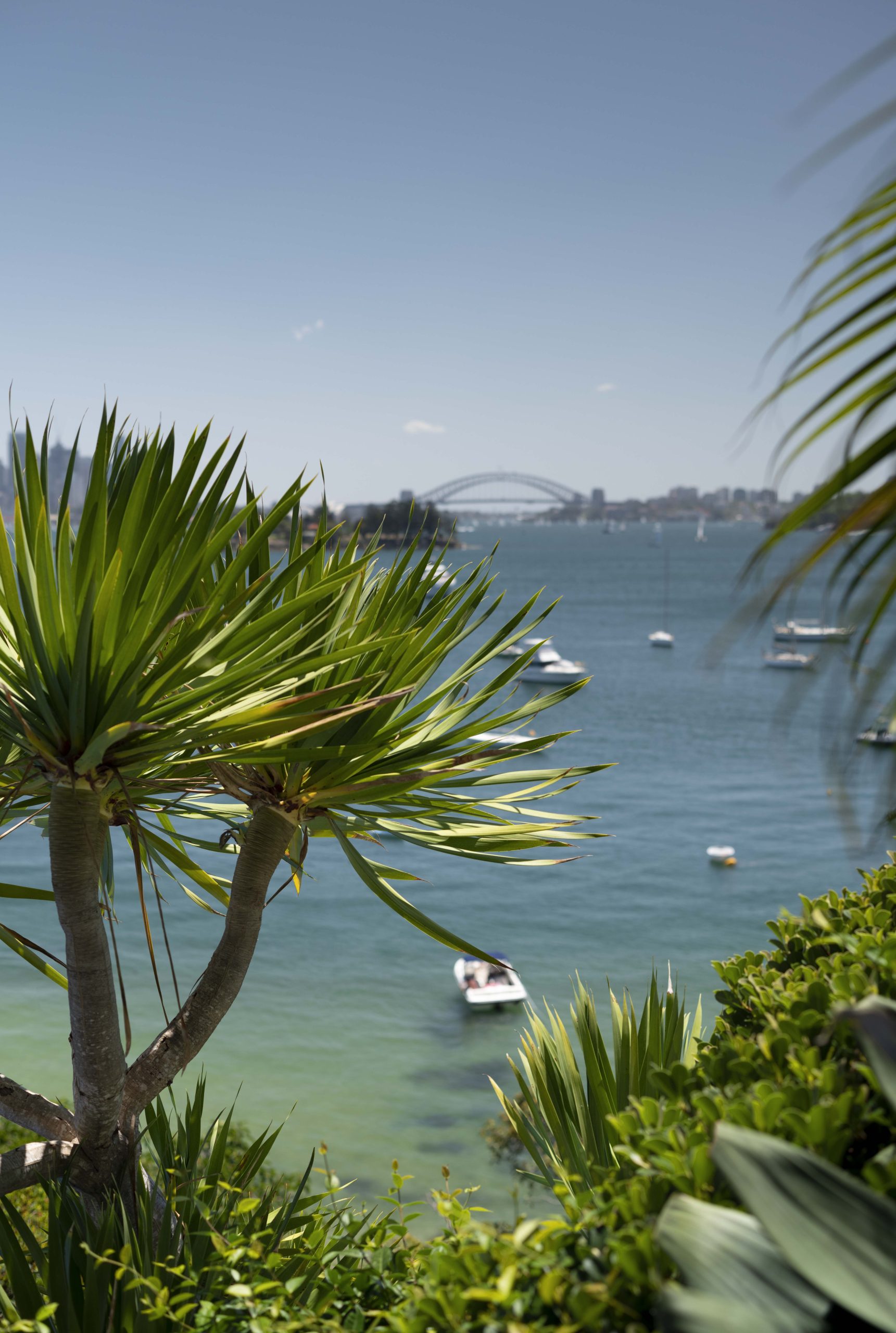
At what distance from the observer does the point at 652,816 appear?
133 ft

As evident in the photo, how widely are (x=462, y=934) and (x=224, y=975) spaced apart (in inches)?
1078

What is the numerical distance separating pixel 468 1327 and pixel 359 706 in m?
1.29

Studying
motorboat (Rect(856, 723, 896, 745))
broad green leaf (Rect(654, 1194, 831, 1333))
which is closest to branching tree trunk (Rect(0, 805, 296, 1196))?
broad green leaf (Rect(654, 1194, 831, 1333))

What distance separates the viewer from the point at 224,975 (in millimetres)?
2877

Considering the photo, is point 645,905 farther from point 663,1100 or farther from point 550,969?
point 663,1100

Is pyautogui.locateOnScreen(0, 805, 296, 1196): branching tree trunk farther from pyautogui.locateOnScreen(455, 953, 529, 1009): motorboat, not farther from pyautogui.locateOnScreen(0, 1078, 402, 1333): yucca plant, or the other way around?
pyautogui.locateOnScreen(455, 953, 529, 1009): motorboat

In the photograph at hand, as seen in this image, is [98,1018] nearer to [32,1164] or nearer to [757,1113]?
[32,1164]

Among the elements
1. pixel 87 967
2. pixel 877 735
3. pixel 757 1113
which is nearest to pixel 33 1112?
pixel 87 967

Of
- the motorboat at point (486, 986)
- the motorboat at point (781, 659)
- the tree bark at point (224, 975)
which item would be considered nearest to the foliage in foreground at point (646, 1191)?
the tree bark at point (224, 975)

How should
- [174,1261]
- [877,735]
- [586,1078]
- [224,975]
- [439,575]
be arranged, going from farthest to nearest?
1. [439,575]
2. [586,1078]
3. [224,975]
4. [174,1261]
5. [877,735]

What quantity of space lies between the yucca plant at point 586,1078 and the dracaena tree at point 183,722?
619mm

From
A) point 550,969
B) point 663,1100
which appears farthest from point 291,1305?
point 550,969

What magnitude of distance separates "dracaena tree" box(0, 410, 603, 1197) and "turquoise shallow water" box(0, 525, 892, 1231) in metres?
1.44

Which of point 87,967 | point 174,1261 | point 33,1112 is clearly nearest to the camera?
point 174,1261
